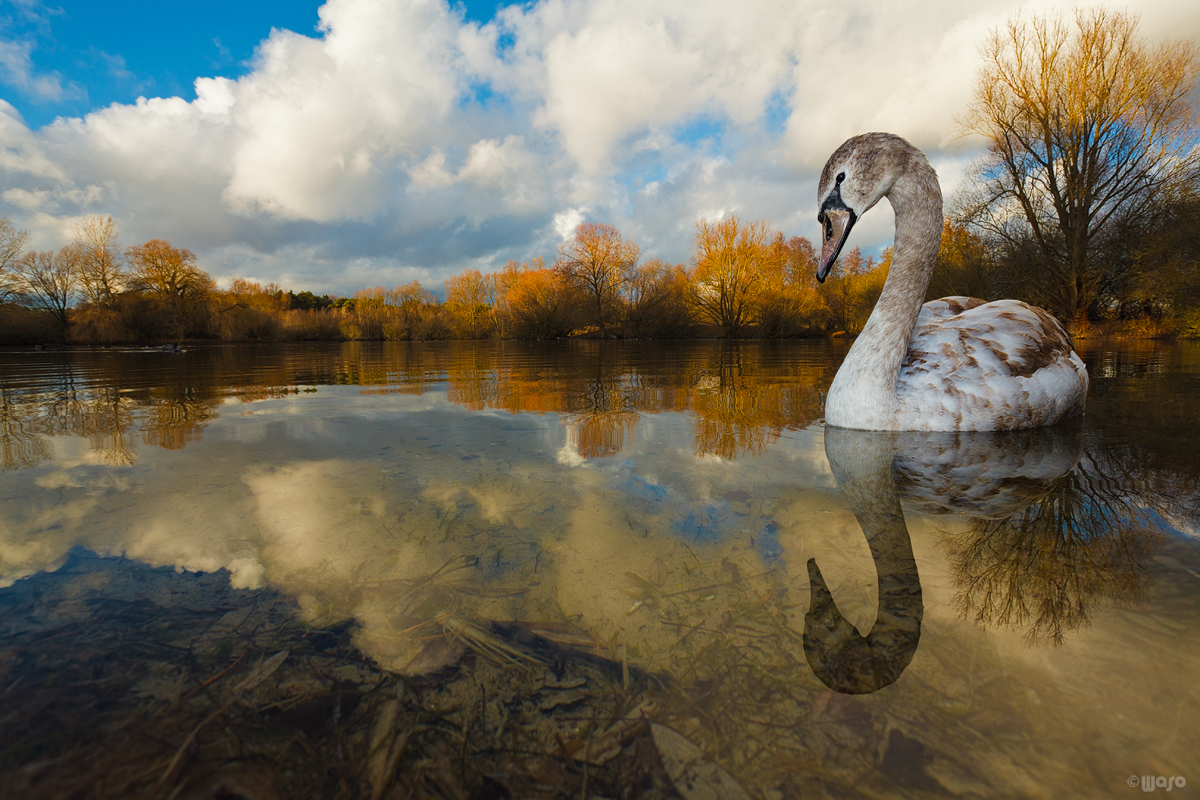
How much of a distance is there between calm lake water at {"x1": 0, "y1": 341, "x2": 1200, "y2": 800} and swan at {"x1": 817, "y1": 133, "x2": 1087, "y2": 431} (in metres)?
0.64

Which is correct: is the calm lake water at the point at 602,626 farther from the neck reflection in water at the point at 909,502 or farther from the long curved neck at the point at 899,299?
the long curved neck at the point at 899,299

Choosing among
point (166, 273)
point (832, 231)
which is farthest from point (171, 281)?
point (832, 231)

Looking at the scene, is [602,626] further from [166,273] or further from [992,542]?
[166,273]

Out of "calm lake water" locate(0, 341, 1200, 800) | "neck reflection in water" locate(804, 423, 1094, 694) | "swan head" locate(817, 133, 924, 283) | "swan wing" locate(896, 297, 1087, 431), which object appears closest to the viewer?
"calm lake water" locate(0, 341, 1200, 800)

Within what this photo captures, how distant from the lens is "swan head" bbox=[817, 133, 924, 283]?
11.9ft

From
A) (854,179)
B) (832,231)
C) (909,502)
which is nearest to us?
(909,502)

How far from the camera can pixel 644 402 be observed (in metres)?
5.39

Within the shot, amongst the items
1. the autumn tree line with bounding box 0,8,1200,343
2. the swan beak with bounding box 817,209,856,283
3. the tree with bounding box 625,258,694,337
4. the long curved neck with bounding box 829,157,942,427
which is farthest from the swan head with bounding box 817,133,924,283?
the tree with bounding box 625,258,694,337

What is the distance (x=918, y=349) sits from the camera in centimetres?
375

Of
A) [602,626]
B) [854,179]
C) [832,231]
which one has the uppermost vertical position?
[854,179]

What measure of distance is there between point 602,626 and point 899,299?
3.65 meters

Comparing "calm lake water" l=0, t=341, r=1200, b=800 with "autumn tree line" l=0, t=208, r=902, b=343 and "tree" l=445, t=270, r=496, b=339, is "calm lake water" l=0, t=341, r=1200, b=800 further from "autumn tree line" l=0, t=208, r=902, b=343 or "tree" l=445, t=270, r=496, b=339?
"tree" l=445, t=270, r=496, b=339

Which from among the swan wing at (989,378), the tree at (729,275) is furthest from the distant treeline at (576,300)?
the swan wing at (989,378)

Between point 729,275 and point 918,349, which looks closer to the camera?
point 918,349
